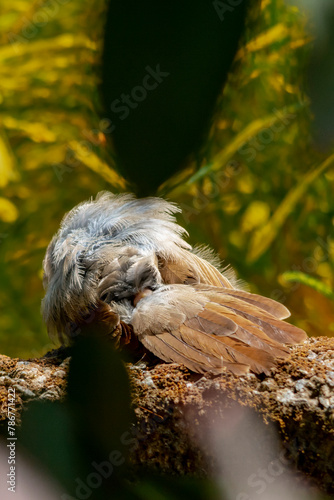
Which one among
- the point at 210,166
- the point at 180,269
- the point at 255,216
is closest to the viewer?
the point at 180,269

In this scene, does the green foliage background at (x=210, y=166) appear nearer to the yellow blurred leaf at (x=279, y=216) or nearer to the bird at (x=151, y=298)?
the yellow blurred leaf at (x=279, y=216)

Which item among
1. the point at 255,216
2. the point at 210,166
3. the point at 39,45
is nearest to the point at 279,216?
the point at 255,216

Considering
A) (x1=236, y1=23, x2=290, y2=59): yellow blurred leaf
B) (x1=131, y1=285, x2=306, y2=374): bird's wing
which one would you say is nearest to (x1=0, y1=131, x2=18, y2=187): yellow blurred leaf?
(x1=236, y1=23, x2=290, y2=59): yellow blurred leaf

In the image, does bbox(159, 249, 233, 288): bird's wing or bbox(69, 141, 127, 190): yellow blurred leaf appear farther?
bbox(69, 141, 127, 190): yellow blurred leaf

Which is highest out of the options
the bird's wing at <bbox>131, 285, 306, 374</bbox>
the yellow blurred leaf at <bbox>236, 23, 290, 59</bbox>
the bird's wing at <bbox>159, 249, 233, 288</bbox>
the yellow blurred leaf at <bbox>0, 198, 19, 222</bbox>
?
the yellow blurred leaf at <bbox>236, 23, 290, 59</bbox>

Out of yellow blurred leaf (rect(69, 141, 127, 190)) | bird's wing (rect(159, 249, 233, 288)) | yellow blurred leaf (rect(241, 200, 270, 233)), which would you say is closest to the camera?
bird's wing (rect(159, 249, 233, 288))

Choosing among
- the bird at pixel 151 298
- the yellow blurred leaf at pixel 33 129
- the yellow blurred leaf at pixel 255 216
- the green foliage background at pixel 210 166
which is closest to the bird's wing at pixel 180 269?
the bird at pixel 151 298

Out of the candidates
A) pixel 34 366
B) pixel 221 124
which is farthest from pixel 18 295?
pixel 34 366

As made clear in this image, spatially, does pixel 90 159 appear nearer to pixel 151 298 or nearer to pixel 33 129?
pixel 33 129

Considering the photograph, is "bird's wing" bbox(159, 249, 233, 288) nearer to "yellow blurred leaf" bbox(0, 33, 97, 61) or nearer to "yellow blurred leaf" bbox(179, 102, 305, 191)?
"yellow blurred leaf" bbox(179, 102, 305, 191)
